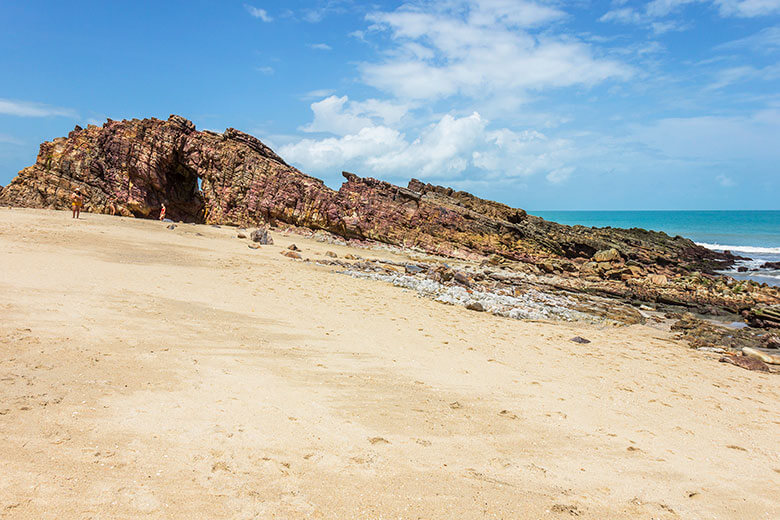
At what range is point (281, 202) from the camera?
86.7 feet

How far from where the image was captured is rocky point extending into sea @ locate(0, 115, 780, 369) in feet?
72.1

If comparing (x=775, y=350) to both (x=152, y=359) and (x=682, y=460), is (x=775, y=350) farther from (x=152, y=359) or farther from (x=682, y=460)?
(x=152, y=359)

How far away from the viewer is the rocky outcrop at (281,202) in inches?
925

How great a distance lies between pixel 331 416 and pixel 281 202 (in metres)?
23.2

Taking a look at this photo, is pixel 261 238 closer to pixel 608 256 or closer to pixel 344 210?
pixel 344 210

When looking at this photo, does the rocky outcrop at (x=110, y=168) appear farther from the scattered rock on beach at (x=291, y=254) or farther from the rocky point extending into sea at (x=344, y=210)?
the scattered rock on beach at (x=291, y=254)

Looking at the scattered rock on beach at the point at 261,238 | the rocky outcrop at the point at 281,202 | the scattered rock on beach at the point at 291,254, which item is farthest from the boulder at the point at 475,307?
the scattered rock on beach at the point at 261,238

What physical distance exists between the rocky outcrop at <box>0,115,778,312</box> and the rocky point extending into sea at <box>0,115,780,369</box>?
6 centimetres

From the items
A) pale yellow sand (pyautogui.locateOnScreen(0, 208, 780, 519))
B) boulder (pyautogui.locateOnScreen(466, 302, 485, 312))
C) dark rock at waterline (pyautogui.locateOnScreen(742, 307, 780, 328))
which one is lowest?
pale yellow sand (pyautogui.locateOnScreen(0, 208, 780, 519))

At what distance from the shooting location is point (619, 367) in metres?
8.56

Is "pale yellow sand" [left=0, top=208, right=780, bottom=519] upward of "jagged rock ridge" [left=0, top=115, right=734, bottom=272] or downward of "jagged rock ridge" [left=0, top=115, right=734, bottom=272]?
downward

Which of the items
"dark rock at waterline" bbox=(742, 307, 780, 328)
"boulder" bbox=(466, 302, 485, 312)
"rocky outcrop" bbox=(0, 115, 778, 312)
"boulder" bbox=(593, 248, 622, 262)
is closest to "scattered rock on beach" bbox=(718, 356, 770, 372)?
"boulder" bbox=(466, 302, 485, 312)

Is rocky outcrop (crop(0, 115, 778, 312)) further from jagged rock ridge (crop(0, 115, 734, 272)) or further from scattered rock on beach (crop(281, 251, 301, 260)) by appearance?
scattered rock on beach (crop(281, 251, 301, 260))

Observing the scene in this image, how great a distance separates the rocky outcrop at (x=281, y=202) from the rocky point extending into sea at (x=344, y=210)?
2.5 inches
